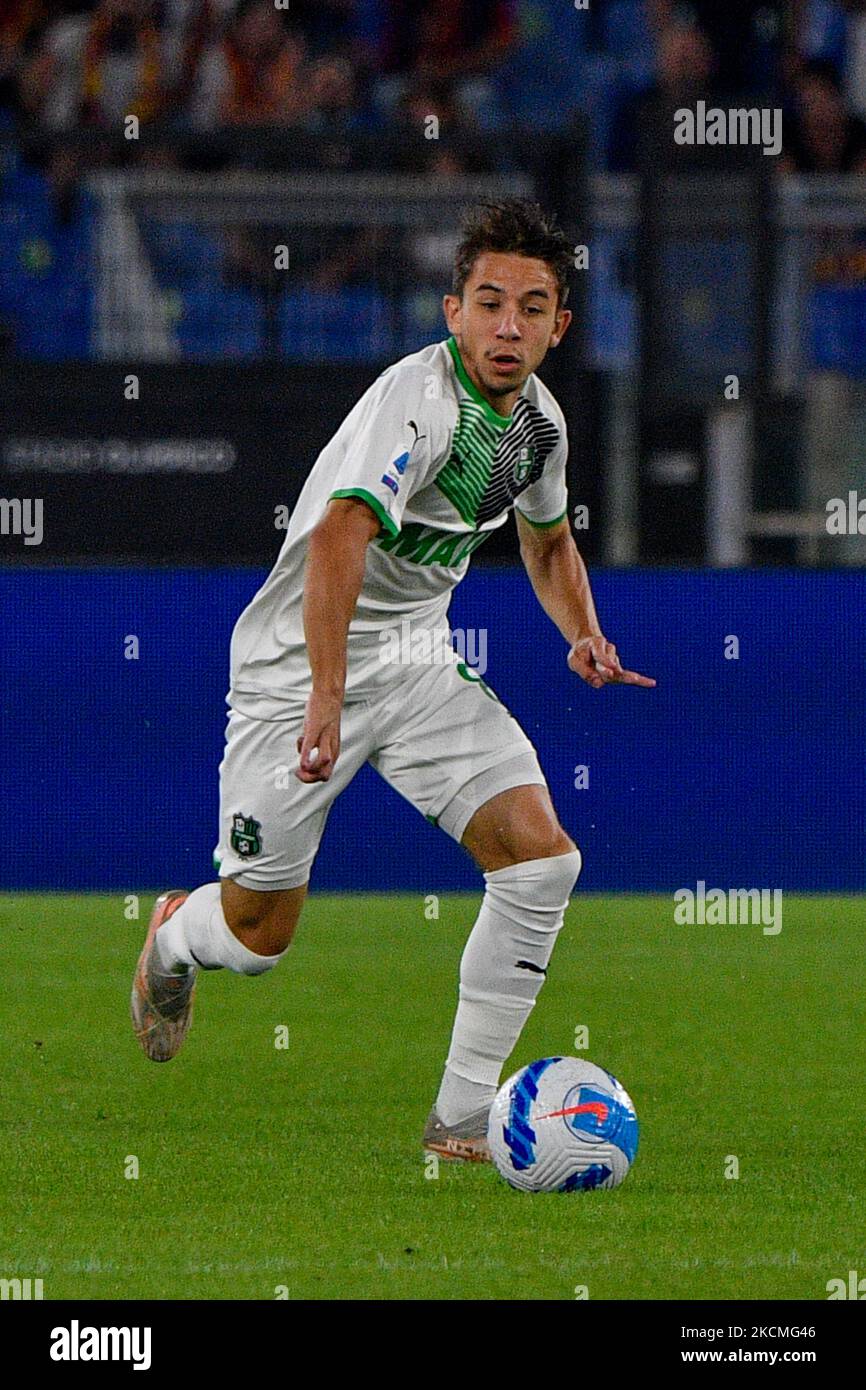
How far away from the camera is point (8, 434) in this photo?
10.7 metres

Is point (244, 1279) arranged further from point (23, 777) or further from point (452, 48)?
point (452, 48)

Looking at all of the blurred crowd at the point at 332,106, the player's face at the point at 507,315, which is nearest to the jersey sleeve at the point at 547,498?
the player's face at the point at 507,315

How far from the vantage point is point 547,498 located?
6.44 m

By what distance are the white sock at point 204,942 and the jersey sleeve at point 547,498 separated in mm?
1248

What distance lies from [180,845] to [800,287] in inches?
153

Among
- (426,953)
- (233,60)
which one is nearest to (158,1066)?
(426,953)

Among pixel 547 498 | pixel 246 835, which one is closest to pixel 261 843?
pixel 246 835

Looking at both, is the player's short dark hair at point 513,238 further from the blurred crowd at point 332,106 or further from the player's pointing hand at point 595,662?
the blurred crowd at point 332,106

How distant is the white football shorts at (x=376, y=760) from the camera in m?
5.98

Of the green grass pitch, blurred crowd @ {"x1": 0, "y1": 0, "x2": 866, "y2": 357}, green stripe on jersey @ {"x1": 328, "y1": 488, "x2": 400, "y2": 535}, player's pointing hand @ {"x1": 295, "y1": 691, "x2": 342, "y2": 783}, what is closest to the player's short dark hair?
green stripe on jersey @ {"x1": 328, "y1": 488, "x2": 400, "y2": 535}

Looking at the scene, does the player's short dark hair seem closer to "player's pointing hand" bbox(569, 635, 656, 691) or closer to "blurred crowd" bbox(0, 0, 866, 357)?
"player's pointing hand" bbox(569, 635, 656, 691)

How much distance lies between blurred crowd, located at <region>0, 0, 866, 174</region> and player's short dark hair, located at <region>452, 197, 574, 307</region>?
746cm

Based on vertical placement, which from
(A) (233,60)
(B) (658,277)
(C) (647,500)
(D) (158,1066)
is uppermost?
(A) (233,60)

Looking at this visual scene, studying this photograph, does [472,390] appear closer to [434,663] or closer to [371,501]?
[371,501]
